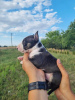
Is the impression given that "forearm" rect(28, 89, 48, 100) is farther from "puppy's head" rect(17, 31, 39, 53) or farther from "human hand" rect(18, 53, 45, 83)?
"puppy's head" rect(17, 31, 39, 53)

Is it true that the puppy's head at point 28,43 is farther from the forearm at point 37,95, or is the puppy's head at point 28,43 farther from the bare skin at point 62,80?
the forearm at point 37,95

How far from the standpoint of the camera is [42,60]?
229cm

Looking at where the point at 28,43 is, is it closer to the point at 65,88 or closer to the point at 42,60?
the point at 42,60

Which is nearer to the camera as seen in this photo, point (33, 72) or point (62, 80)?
point (33, 72)

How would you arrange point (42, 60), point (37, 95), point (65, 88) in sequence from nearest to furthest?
point (37, 95) → point (65, 88) → point (42, 60)

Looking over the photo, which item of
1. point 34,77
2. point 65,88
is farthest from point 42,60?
Answer: point 65,88

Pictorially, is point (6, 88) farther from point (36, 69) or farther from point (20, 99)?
point (36, 69)

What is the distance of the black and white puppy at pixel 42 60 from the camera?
220 cm

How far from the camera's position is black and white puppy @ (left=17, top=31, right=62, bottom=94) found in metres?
2.20

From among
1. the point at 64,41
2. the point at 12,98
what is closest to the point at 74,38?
the point at 64,41

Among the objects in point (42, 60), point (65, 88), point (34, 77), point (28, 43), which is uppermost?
point (28, 43)

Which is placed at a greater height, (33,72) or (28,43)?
(28,43)

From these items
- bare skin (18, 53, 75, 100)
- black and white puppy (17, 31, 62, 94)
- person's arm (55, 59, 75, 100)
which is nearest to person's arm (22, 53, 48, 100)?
bare skin (18, 53, 75, 100)

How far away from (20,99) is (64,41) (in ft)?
81.0
